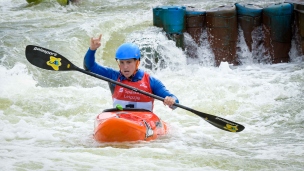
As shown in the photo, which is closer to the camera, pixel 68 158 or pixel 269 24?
pixel 68 158

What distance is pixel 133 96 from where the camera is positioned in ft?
18.5

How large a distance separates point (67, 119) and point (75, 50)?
3.38m

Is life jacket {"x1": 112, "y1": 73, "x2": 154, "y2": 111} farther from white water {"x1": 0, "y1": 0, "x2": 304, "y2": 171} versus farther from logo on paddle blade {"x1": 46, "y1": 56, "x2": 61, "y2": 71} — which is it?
logo on paddle blade {"x1": 46, "y1": 56, "x2": 61, "y2": 71}

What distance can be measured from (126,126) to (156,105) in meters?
2.54

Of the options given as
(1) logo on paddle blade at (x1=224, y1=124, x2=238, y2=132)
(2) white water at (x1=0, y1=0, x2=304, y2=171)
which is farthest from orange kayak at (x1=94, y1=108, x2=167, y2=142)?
(1) logo on paddle blade at (x1=224, y1=124, x2=238, y2=132)

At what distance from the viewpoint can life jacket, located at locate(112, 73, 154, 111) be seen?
18.4 ft

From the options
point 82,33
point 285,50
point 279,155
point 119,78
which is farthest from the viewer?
point 82,33

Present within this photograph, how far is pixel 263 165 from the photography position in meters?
4.71

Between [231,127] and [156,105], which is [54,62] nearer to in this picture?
[231,127]

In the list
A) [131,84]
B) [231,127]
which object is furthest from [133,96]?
[231,127]

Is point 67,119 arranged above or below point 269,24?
below

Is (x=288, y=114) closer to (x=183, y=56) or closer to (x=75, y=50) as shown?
(x=183, y=56)

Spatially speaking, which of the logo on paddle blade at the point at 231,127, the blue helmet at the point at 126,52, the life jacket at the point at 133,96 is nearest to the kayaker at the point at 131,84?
the life jacket at the point at 133,96

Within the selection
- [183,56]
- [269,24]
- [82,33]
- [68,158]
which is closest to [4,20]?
[82,33]
